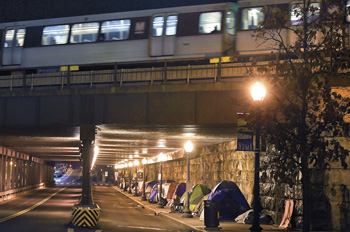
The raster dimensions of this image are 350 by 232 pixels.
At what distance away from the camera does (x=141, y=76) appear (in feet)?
101

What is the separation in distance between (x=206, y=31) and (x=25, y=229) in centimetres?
1409

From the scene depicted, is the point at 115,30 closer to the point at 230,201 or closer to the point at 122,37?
the point at 122,37

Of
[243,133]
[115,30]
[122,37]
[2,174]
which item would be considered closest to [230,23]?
[122,37]

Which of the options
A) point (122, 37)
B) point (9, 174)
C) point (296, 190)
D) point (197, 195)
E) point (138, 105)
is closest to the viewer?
point (296, 190)

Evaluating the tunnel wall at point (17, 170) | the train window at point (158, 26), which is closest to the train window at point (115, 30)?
the train window at point (158, 26)

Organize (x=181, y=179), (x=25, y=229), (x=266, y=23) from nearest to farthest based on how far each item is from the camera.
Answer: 1. (x=266, y=23)
2. (x=25, y=229)
3. (x=181, y=179)

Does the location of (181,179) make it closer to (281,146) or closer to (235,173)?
(235,173)

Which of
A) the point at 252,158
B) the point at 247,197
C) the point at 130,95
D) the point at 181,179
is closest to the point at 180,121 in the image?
the point at 130,95

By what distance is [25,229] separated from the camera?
23344 mm

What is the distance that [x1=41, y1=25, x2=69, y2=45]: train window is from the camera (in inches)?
1396

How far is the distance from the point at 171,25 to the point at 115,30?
13.0 feet

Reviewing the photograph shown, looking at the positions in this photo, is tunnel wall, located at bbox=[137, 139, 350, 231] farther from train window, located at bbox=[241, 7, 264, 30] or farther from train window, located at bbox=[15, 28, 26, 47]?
train window, located at bbox=[15, 28, 26, 47]

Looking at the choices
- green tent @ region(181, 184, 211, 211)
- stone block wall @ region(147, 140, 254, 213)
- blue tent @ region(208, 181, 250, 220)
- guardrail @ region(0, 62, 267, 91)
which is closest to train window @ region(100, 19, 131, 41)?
guardrail @ region(0, 62, 267, 91)

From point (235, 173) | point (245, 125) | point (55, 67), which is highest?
point (55, 67)
